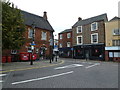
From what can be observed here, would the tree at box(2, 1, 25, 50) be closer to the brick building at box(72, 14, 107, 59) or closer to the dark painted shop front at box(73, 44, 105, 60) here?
the dark painted shop front at box(73, 44, 105, 60)

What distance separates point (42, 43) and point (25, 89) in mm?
19027

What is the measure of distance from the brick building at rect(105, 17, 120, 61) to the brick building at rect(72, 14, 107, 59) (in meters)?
1.26

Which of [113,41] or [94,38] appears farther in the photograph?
[94,38]

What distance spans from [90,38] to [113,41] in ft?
20.6

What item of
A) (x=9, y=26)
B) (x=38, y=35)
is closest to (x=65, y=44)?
(x=38, y=35)

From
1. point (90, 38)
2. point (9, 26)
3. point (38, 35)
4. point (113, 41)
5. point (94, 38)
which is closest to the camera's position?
point (9, 26)

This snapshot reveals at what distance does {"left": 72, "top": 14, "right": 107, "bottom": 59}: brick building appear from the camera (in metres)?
27.9

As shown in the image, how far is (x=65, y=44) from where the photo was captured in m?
39.2

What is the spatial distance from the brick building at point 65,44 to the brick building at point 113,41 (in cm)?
1327

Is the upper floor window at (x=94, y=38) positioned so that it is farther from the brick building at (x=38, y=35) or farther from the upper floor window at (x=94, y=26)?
the brick building at (x=38, y=35)

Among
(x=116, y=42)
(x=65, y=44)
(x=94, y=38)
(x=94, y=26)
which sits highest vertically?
(x=94, y=26)

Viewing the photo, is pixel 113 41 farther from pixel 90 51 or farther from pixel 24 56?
pixel 24 56

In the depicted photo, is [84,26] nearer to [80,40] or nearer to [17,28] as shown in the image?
[80,40]

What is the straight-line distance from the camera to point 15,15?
1322 centimetres
